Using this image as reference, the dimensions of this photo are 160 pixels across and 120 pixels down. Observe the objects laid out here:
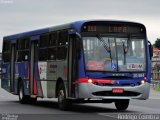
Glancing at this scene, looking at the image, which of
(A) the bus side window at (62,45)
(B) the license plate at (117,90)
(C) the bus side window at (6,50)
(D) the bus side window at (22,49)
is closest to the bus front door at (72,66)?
(A) the bus side window at (62,45)

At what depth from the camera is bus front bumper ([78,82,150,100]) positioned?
63.0ft

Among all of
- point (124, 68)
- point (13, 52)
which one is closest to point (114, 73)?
point (124, 68)

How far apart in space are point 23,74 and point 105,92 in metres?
7.25

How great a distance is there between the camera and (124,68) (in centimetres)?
1970

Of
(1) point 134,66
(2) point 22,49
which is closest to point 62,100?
(1) point 134,66

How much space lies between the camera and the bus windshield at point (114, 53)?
19422 mm

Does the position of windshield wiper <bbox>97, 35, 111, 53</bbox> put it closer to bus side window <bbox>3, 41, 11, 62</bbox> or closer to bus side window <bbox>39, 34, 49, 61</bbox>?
bus side window <bbox>39, 34, 49, 61</bbox>

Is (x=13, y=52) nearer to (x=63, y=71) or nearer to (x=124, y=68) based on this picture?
(x=63, y=71)

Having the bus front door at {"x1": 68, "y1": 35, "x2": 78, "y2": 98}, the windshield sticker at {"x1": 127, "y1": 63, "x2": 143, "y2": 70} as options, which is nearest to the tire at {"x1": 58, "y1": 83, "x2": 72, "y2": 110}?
the bus front door at {"x1": 68, "y1": 35, "x2": 78, "y2": 98}

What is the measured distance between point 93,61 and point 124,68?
1.06m

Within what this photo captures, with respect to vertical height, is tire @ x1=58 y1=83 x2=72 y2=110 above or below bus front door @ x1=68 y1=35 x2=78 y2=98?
below

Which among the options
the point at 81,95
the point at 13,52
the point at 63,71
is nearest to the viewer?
the point at 81,95

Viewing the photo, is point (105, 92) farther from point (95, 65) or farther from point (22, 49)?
point (22, 49)

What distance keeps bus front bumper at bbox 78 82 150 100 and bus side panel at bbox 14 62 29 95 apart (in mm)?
6387
